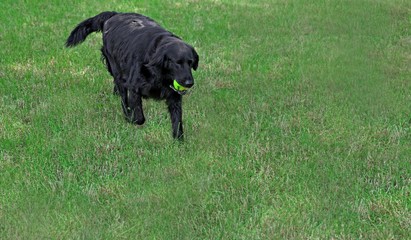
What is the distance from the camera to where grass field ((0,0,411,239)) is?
13.8 feet

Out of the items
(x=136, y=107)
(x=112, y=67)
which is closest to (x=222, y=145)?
(x=136, y=107)

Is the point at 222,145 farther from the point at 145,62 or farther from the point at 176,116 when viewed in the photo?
the point at 145,62

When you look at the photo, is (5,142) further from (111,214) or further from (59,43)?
(59,43)

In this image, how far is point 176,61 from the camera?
542 cm

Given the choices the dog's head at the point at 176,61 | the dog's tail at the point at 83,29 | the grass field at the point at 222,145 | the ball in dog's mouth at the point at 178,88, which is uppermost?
the dog's head at the point at 176,61

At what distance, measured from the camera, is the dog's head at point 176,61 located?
5363 millimetres

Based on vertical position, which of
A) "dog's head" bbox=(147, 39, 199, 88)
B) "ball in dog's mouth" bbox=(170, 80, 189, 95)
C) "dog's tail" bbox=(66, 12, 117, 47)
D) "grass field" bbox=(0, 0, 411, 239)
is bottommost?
"grass field" bbox=(0, 0, 411, 239)

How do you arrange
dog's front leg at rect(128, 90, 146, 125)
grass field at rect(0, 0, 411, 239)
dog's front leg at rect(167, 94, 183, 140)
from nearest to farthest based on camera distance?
A: 1. grass field at rect(0, 0, 411, 239)
2. dog's front leg at rect(167, 94, 183, 140)
3. dog's front leg at rect(128, 90, 146, 125)

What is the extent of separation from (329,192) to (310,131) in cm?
155

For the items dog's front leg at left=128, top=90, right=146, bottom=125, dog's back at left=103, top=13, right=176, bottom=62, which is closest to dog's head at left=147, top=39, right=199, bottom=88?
dog's back at left=103, top=13, right=176, bottom=62

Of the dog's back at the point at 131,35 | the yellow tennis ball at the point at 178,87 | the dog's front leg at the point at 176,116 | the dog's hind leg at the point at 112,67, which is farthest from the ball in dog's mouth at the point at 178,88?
the dog's hind leg at the point at 112,67

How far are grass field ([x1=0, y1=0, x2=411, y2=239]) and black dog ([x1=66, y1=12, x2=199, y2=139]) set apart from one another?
0.29m

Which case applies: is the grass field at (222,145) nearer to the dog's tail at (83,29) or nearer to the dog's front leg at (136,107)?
the dog's front leg at (136,107)

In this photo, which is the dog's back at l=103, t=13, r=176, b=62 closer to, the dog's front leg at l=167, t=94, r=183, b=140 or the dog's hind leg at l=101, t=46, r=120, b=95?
the dog's hind leg at l=101, t=46, r=120, b=95
